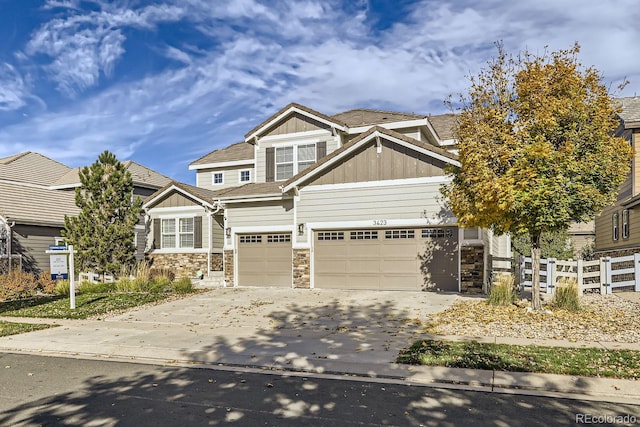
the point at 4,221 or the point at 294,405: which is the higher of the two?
the point at 4,221

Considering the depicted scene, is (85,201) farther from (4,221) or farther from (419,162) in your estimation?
(419,162)

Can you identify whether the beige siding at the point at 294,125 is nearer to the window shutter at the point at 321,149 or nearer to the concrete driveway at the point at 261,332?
the window shutter at the point at 321,149

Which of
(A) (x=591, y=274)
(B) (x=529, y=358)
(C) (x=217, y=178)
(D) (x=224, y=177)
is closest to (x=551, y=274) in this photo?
(A) (x=591, y=274)

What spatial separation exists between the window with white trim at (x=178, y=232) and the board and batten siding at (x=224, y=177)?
401cm

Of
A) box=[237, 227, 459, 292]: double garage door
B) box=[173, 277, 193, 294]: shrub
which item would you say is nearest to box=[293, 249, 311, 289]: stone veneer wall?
box=[237, 227, 459, 292]: double garage door

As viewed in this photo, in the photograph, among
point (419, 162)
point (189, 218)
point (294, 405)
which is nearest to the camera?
point (294, 405)

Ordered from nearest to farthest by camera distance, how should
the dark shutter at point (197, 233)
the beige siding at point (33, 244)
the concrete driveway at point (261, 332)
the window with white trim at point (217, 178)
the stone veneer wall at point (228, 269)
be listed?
1. the concrete driveway at point (261, 332)
2. the stone veneer wall at point (228, 269)
3. the beige siding at point (33, 244)
4. the dark shutter at point (197, 233)
5. the window with white trim at point (217, 178)

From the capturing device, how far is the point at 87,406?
19.6 feet

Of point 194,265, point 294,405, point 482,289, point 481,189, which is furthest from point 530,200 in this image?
point 194,265

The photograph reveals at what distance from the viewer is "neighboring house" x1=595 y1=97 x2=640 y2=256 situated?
20.5 metres

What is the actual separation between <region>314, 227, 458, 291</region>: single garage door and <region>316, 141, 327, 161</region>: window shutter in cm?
402

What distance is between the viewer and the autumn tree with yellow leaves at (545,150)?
35.9ft

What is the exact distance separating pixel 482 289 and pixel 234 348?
960 cm

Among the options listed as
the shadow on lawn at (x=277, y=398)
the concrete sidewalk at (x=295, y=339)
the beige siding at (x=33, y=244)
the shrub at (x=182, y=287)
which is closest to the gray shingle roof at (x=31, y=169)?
the beige siding at (x=33, y=244)
